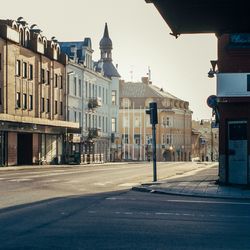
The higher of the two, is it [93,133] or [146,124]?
[146,124]

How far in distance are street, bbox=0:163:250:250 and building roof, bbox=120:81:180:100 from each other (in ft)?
341

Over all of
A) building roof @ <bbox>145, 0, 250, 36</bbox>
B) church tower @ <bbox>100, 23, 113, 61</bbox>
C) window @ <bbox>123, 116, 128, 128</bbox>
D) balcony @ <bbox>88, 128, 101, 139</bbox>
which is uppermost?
church tower @ <bbox>100, 23, 113, 61</bbox>

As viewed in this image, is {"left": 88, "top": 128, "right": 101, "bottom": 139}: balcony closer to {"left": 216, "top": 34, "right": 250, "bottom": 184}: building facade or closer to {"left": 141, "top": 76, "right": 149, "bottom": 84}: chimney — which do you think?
{"left": 216, "top": 34, "right": 250, "bottom": 184}: building facade

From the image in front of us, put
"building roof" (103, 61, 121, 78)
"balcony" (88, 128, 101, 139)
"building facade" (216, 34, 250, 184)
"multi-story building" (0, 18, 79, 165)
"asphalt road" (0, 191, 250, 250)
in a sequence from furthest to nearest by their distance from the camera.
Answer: "building roof" (103, 61, 121, 78), "balcony" (88, 128, 101, 139), "multi-story building" (0, 18, 79, 165), "building facade" (216, 34, 250, 184), "asphalt road" (0, 191, 250, 250)

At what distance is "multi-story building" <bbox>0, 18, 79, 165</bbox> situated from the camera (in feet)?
168

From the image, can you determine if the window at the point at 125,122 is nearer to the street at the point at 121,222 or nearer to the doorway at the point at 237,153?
the doorway at the point at 237,153

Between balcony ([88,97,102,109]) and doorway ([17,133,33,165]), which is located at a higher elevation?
balcony ([88,97,102,109])

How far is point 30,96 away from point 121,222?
45563mm

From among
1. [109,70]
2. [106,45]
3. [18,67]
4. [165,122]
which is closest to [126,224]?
[18,67]

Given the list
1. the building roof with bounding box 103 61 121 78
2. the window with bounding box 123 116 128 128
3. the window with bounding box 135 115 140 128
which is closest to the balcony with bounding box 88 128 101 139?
the building roof with bounding box 103 61 121 78

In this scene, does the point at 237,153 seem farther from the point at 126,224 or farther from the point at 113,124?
the point at 113,124

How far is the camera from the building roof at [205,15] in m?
7.61

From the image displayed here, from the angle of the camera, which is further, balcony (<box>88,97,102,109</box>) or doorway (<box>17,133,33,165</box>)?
balcony (<box>88,97,102,109</box>)

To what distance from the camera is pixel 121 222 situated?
12969 mm
